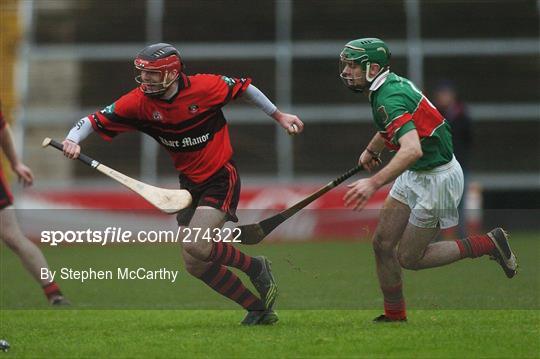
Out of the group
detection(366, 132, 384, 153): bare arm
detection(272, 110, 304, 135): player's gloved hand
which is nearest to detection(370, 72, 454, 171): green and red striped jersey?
detection(366, 132, 384, 153): bare arm

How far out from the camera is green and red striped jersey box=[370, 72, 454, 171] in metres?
6.27

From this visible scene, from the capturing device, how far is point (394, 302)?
6723 millimetres

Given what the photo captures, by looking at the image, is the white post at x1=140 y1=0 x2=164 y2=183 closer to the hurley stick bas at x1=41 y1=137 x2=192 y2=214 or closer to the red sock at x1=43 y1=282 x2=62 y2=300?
the red sock at x1=43 y1=282 x2=62 y2=300

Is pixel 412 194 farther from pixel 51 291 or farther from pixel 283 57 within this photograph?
pixel 283 57

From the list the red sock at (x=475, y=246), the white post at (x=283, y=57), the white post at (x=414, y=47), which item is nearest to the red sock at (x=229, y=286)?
the red sock at (x=475, y=246)

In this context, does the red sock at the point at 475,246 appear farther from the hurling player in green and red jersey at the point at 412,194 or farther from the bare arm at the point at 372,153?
the bare arm at the point at 372,153

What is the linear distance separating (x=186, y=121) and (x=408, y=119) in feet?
4.52

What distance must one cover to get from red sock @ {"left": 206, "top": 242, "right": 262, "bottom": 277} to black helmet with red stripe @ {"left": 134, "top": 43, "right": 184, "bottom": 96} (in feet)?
3.15

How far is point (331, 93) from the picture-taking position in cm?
1647

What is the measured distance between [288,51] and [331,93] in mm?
852

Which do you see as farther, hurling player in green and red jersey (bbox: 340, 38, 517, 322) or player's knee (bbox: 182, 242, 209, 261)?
player's knee (bbox: 182, 242, 209, 261)

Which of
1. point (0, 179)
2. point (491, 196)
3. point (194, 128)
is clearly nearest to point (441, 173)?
point (194, 128)

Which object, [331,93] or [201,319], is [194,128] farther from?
[331,93]

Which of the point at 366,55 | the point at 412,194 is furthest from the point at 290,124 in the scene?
the point at 412,194
